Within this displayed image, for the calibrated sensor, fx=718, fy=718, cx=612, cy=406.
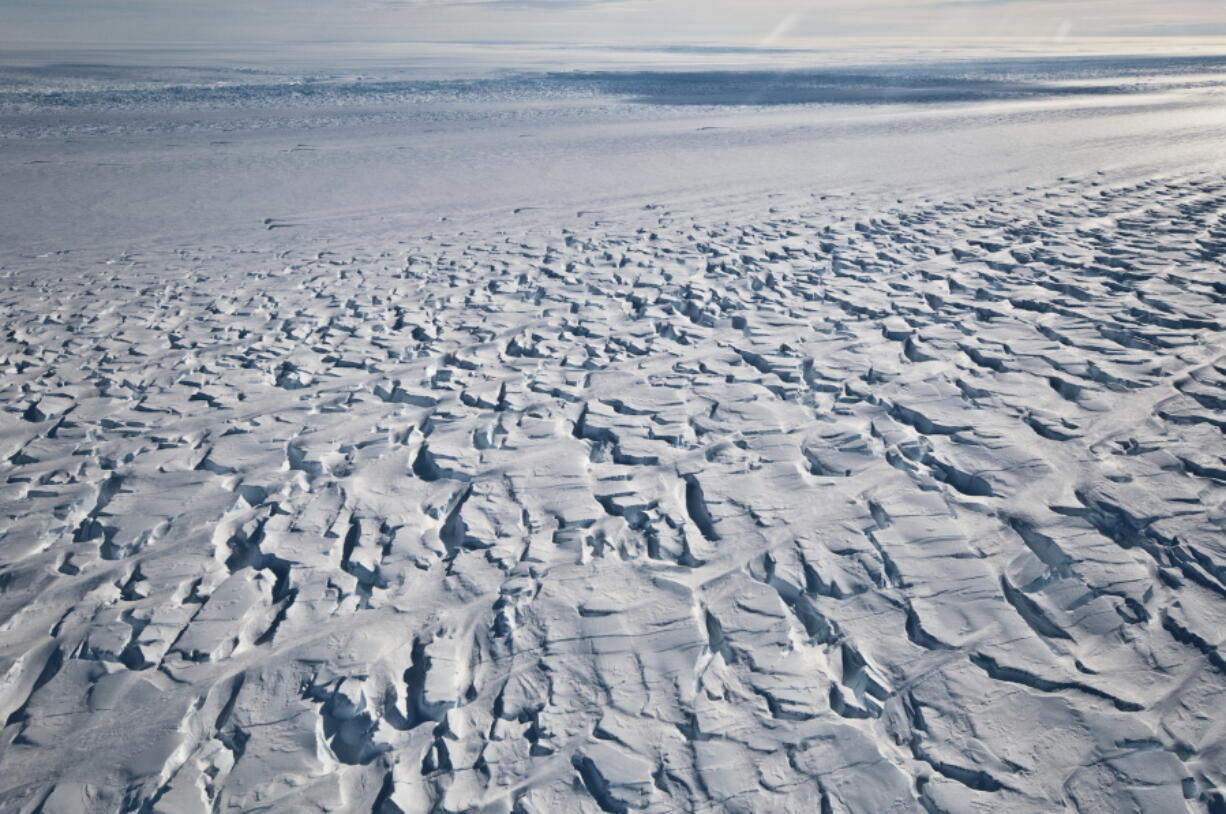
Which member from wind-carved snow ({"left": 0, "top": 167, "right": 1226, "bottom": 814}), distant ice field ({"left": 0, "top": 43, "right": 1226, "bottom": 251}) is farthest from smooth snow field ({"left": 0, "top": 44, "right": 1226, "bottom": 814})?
distant ice field ({"left": 0, "top": 43, "right": 1226, "bottom": 251})

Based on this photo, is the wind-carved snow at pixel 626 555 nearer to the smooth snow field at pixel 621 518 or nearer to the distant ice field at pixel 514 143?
the smooth snow field at pixel 621 518

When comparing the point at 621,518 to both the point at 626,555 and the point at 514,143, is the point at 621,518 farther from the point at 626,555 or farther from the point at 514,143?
the point at 514,143

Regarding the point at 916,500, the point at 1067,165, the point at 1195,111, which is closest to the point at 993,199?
the point at 1067,165

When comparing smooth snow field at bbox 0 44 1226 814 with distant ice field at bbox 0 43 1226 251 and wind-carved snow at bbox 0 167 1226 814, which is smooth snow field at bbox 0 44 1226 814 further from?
distant ice field at bbox 0 43 1226 251

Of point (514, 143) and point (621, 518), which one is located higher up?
point (514, 143)

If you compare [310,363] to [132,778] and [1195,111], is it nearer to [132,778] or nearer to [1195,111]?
[132,778]

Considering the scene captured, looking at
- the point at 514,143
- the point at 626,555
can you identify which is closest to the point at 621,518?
the point at 626,555
